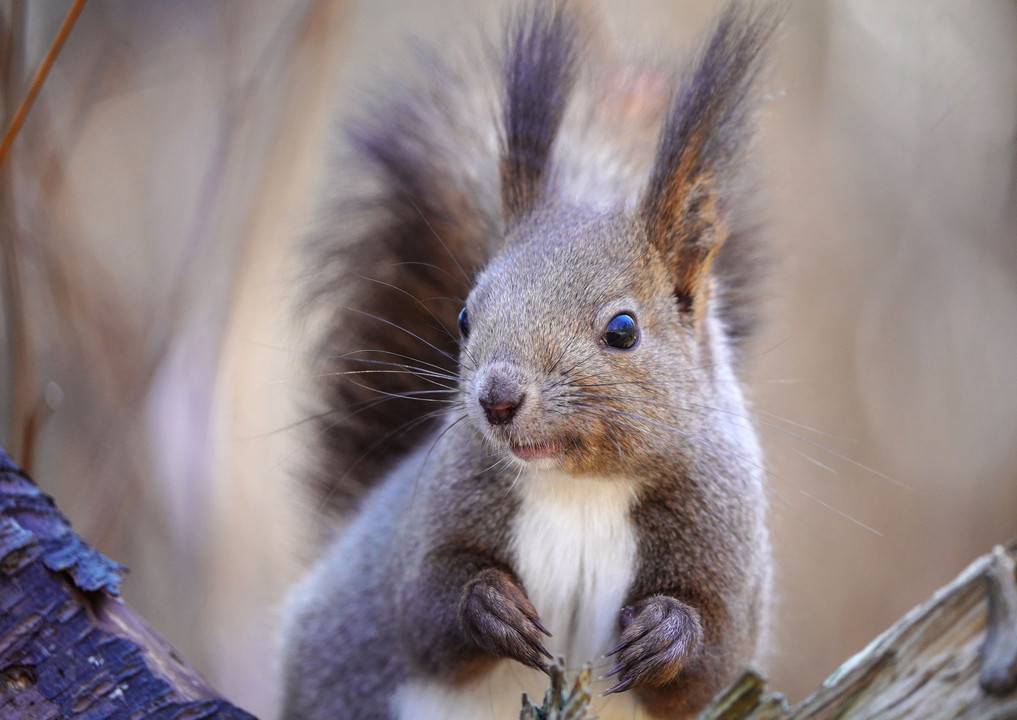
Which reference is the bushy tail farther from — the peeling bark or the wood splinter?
the wood splinter

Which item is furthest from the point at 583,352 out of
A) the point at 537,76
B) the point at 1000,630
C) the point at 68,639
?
the point at 68,639

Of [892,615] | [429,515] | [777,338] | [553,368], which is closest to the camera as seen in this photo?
[553,368]

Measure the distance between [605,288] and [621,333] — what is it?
0.08 m

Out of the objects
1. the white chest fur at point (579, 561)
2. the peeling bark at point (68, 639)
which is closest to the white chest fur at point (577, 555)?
the white chest fur at point (579, 561)

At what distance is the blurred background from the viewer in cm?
230

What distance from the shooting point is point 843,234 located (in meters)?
3.09

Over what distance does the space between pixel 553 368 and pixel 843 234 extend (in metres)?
2.00

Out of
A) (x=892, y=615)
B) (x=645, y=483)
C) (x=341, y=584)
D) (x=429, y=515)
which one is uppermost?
(x=645, y=483)

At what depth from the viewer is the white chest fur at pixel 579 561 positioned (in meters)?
1.58

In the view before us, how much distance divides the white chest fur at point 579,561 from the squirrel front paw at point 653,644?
0.10 m

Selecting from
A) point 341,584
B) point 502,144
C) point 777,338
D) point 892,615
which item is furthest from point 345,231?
point 892,615

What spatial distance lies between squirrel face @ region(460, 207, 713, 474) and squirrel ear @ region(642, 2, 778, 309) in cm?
4

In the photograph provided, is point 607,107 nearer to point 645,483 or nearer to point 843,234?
point 645,483

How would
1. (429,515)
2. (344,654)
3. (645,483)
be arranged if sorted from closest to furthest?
(645,483) → (429,515) → (344,654)
